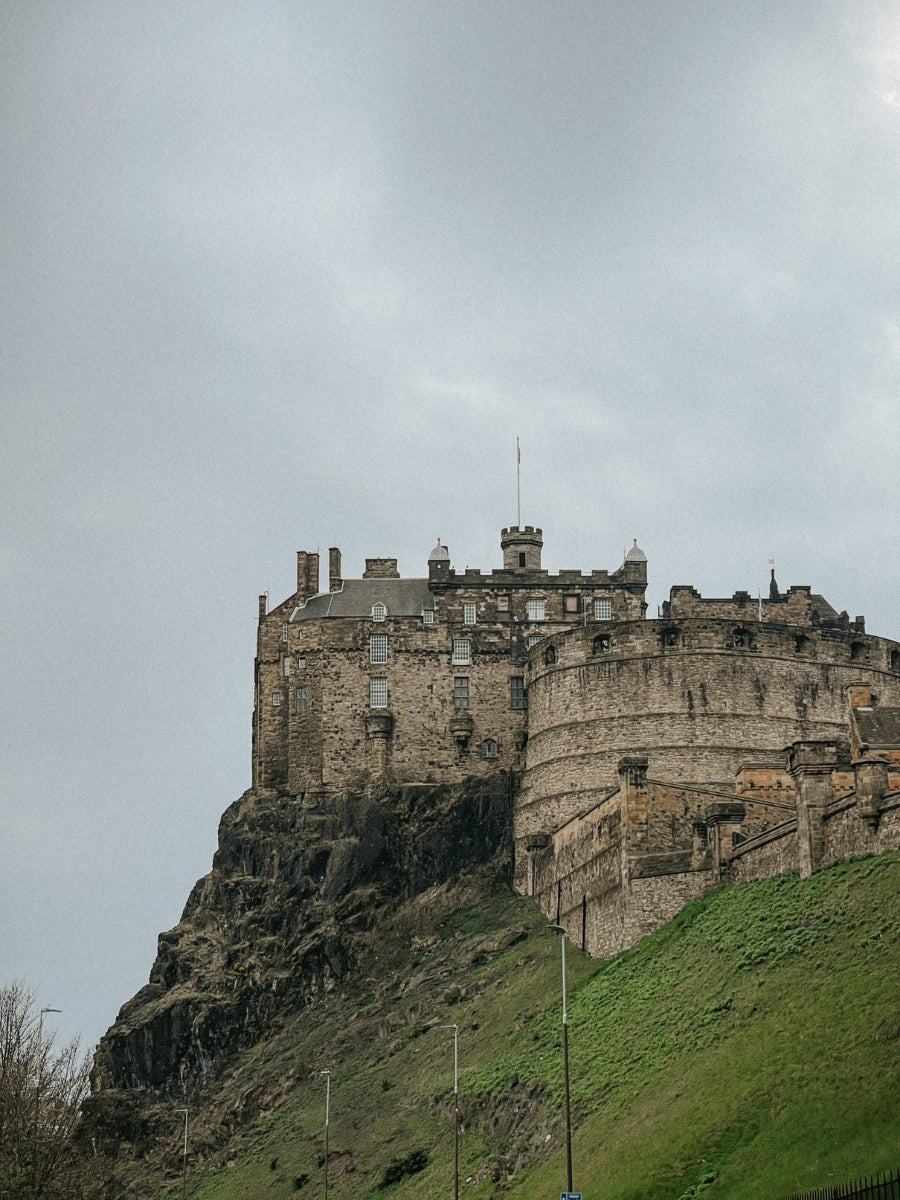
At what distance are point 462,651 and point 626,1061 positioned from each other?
39306 mm

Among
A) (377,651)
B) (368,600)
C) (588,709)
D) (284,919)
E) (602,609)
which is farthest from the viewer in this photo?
(368,600)

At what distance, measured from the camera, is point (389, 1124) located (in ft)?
221

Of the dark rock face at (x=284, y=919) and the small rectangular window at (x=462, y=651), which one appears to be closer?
the dark rock face at (x=284, y=919)

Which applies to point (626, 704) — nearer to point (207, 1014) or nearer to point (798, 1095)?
point (207, 1014)

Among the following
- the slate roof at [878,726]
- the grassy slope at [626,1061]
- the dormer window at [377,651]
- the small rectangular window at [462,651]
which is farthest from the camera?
the dormer window at [377,651]

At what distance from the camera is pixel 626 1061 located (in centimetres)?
5472

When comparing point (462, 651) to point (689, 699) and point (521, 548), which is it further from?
point (689, 699)

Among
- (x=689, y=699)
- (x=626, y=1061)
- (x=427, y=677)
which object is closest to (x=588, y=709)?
(x=689, y=699)

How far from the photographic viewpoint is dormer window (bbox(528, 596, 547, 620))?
304ft

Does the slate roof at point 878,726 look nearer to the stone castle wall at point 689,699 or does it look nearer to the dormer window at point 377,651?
the stone castle wall at point 689,699

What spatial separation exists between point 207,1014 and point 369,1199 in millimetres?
26681

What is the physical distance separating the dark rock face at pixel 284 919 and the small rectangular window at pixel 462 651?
684 cm

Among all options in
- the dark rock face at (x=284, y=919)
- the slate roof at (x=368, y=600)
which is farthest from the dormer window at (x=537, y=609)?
the dark rock face at (x=284, y=919)

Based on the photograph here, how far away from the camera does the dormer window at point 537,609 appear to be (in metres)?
92.6
